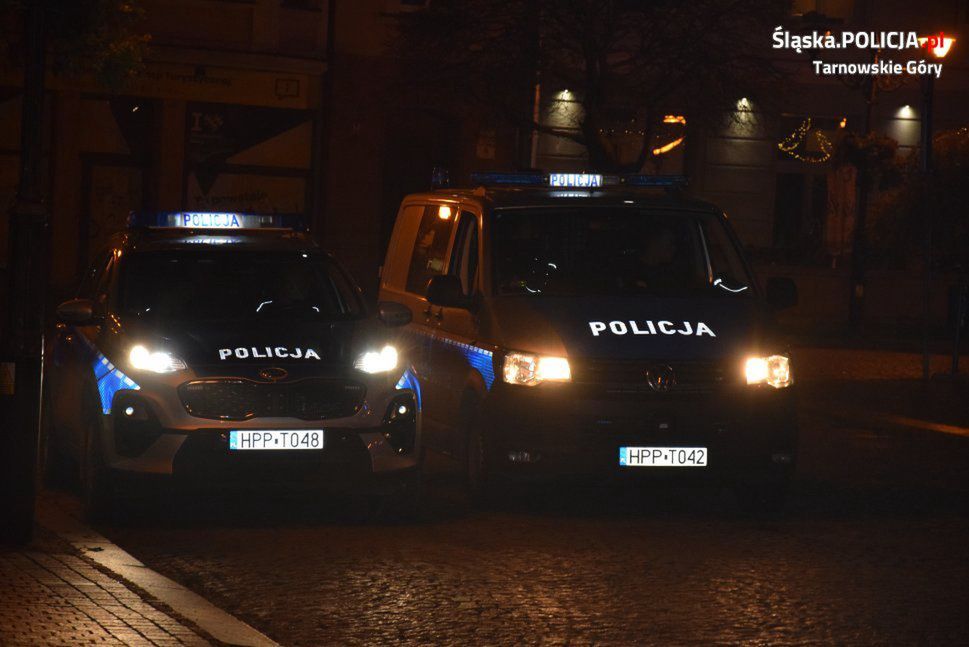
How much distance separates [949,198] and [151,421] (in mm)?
17892

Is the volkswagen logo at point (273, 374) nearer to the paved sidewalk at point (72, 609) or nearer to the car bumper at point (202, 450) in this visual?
the car bumper at point (202, 450)

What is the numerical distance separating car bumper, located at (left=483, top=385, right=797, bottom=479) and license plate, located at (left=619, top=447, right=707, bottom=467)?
3 centimetres

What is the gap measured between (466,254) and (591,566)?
3303mm

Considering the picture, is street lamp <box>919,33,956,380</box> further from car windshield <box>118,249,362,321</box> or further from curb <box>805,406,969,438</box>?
car windshield <box>118,249,362,321</box>

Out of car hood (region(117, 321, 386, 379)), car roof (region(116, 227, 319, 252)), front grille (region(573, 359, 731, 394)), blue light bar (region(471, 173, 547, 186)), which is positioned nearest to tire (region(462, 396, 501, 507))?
front grille (region(573, 359, 731, 394))

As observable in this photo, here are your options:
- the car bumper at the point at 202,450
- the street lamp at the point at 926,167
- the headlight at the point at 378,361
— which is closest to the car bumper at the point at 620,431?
the headlight at the point at 378,361

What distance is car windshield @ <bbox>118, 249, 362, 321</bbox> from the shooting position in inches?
452

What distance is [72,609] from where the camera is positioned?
25.6 ft

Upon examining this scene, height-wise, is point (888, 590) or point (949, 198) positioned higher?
point (949, 198)

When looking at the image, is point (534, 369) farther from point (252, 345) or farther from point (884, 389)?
point (884, 389)

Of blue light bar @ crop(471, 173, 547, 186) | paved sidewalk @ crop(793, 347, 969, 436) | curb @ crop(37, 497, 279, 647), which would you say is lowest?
curb @ crop(37, 497, 279, 647)

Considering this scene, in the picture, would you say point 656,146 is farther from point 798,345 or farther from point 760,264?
point 798,345

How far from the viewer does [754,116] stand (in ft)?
129

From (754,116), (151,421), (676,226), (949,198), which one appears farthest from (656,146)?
(151,421)
